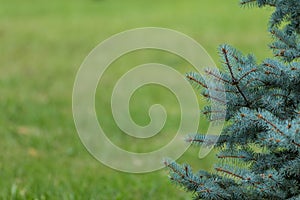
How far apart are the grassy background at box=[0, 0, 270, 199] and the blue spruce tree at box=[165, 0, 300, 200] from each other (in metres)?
2.43

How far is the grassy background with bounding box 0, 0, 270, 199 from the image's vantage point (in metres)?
6.21

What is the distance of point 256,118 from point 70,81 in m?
10.3

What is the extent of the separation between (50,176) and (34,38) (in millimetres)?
11900

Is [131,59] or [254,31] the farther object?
[254,31]

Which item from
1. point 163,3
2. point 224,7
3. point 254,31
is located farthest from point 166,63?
point 163,3

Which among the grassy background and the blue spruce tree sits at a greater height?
the grassy background

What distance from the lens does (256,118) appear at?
2.95 m

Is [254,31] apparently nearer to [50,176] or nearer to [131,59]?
[131,59]

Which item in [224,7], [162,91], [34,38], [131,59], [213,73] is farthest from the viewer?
[224,7]

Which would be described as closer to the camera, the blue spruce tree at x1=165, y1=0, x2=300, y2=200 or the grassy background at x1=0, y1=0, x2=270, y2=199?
the blue spruce tree at x1=165, y1=0, x2=300, y2=200


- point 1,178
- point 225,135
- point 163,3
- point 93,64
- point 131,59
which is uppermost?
point 163,3

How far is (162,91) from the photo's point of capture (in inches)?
495

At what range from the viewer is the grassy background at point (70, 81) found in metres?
6.21

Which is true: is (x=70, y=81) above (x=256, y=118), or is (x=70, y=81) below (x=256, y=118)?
above
